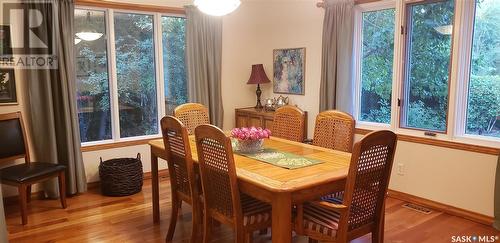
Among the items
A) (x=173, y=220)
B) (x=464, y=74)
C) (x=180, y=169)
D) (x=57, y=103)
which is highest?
(x=464, y=74)

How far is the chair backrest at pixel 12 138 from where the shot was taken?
11.7 feet

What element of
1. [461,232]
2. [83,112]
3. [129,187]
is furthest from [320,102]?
[83,112]

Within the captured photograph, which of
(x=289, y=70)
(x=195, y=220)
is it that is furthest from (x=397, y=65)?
(x=195, y=220)

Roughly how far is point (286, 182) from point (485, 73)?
2291mm

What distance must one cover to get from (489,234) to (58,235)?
134 inches

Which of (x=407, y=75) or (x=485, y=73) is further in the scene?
(x=407, y=75)

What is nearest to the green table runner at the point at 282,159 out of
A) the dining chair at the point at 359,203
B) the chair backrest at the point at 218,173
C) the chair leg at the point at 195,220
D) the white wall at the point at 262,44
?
the dining chair at the point at 359,203

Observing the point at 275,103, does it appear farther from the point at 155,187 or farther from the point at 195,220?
the point at 195,220

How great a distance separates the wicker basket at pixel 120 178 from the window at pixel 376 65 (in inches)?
99.6

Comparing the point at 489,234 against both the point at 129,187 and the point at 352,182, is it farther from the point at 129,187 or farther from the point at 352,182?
the point at 129,187

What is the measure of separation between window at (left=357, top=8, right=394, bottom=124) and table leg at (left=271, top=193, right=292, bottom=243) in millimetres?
2470

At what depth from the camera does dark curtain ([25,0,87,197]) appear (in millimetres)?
3727

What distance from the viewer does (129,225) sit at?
10.7 ft

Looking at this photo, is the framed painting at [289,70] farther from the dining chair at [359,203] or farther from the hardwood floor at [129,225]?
the dining chair at [359,203]
